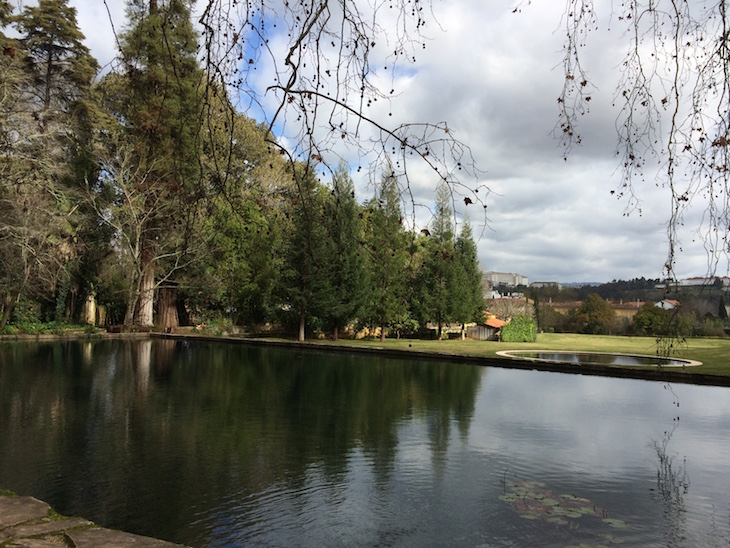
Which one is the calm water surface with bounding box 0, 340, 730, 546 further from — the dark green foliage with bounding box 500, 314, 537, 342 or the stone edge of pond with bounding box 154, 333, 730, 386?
the dark green foliage with bounding box 500, 314, 537, 342

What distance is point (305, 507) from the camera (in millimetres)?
4586

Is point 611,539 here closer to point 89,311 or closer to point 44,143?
point 44,143

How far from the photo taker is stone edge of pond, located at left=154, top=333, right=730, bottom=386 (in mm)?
11991

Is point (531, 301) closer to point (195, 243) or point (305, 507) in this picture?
point (195, 243)

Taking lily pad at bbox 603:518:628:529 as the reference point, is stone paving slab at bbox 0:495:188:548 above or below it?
above

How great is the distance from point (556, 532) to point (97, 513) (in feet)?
11.3

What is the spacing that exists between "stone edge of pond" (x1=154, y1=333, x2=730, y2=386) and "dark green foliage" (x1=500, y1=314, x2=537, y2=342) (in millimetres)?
9899

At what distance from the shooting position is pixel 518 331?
Answer: 1021 inches

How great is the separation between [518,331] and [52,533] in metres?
24.9

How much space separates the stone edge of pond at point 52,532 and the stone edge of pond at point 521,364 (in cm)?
769

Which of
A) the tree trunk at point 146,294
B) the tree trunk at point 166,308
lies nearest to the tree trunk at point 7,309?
the tree trunk at point 146,294

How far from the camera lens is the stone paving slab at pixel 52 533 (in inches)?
97.1

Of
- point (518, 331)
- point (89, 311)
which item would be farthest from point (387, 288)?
point (89, 311)

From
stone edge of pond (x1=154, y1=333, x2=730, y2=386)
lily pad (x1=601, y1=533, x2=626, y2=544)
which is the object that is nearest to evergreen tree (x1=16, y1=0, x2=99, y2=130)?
stone edge of pond (x1=154, y1=333, x2=730, y2=386)
